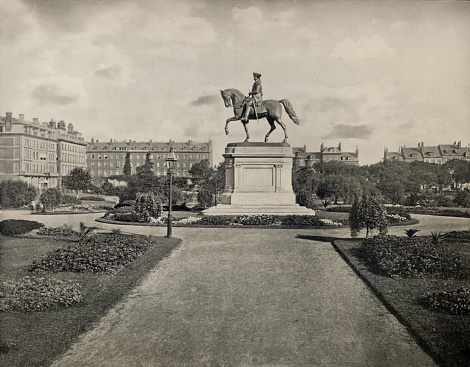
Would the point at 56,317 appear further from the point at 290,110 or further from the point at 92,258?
the point at 290,110

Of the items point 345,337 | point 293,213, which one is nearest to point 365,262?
point 345,337

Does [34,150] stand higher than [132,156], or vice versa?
[132,156]

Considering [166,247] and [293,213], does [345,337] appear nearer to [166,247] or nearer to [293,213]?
[166,247]

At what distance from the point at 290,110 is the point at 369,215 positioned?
1166 centimetres

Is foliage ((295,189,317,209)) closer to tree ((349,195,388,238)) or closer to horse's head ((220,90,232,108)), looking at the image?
horse's head ((220,90,232,108))

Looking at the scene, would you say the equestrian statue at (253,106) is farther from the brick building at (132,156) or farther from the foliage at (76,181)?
the brick building at (132,156)

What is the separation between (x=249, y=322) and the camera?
263 inches

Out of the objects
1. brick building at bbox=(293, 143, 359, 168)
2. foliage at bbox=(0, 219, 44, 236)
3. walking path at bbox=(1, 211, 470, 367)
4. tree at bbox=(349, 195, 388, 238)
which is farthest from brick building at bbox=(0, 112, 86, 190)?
brick building at bbox=(293, 143, 359, 168)

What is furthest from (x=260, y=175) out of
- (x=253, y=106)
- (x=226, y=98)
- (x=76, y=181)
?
(x=76, y=181)

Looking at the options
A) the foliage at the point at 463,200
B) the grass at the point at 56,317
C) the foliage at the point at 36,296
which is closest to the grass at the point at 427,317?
the grass at the point at 56,317

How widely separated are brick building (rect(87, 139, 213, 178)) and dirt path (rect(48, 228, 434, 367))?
104 meters

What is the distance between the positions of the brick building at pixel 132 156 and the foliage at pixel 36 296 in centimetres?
10577

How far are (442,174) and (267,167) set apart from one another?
36.3 meters

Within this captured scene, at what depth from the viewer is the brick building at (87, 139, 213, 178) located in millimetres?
→ 112938
